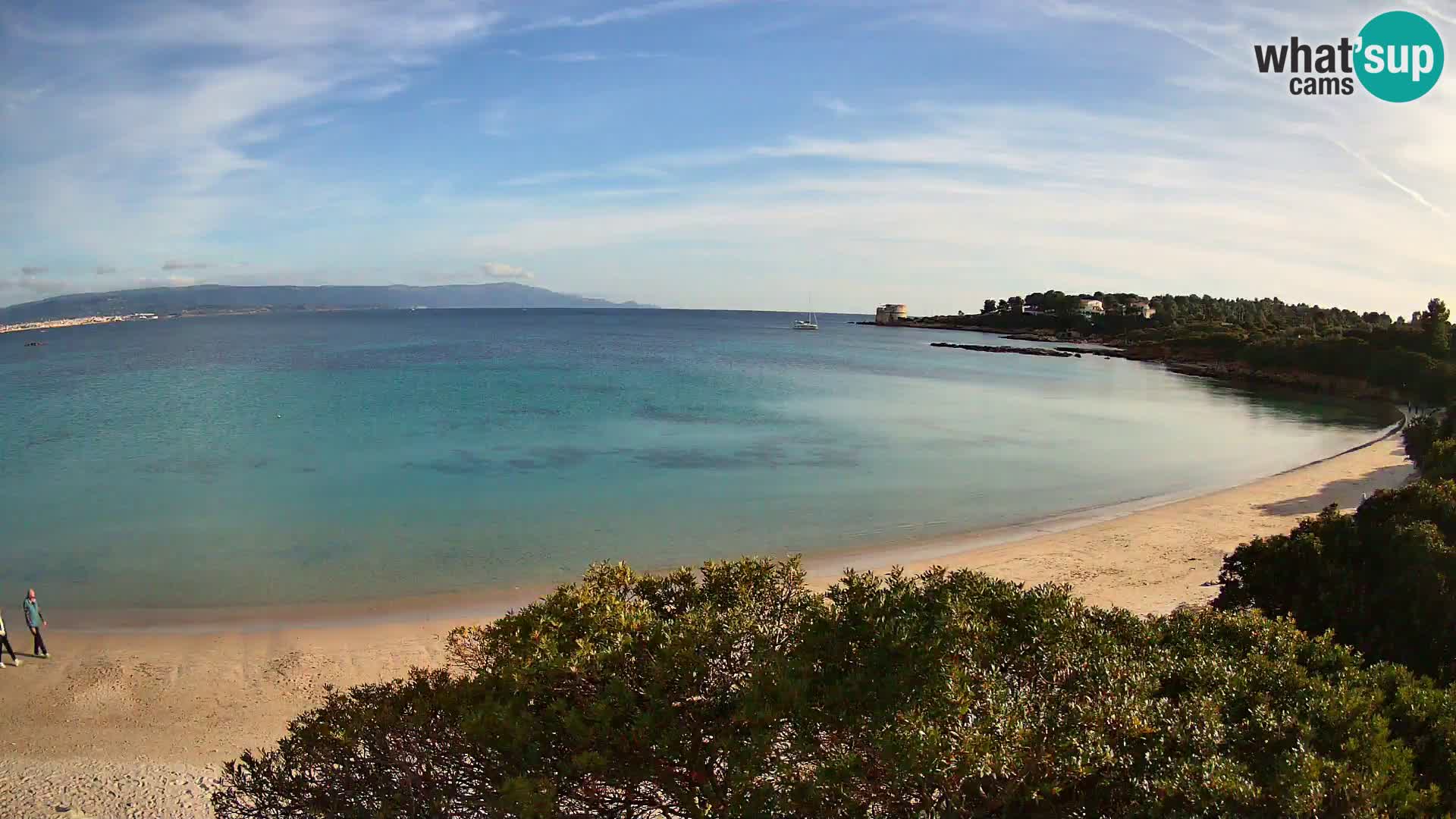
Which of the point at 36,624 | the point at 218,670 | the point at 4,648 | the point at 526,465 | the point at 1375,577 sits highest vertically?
the point at 1375,577

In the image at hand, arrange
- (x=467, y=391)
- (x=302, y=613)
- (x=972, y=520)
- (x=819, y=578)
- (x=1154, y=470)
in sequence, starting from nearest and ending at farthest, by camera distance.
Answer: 1. (x=302, y=613)
2. (x=819, y=578)
3. (x=972, y=520)
4. (x=1154, y=470)
5. (x=467, y=391)

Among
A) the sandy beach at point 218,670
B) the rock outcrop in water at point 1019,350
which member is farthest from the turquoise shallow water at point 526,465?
the rock outcrop in water at point 1019,350

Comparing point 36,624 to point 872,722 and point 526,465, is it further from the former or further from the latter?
point 526,465

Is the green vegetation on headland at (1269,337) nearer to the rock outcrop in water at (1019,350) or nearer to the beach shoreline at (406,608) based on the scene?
the rock outcrop in water at (1019,350)

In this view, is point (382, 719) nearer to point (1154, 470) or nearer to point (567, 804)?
point (567, 804)

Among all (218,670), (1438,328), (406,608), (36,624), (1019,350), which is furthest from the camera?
(1019,350)

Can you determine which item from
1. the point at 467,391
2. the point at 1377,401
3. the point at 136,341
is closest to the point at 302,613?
the point at 467,391

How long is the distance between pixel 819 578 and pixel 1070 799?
1111 centimetres

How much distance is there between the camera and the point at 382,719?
5.16m

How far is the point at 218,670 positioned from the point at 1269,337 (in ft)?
267

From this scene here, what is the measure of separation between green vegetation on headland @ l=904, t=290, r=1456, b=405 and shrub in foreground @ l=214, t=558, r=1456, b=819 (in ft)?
154

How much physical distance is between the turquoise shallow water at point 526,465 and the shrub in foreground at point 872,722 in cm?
1050

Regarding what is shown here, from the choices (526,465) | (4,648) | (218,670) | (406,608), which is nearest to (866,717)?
(218,670)

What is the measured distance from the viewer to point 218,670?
11391mm
